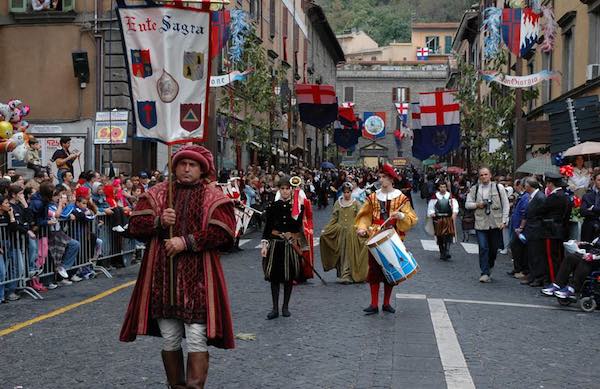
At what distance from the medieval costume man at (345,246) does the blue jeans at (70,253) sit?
12.4 feet

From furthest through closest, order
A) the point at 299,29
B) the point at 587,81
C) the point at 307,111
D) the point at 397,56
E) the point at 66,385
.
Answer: the point at 397,56 → the point at 299,29 → the point at 307,111 → the point at 587,81 → the point at 66,385

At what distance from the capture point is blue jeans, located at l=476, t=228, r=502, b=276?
1338 centimetres

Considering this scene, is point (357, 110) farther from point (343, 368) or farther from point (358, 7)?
point (343, 368)

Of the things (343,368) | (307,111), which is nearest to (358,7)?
(307,111)

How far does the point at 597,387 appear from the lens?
6.55 meters

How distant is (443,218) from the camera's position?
1742 cm

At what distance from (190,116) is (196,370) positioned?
5.51 ft

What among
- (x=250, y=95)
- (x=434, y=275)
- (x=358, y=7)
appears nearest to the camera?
(x=434, y=275)

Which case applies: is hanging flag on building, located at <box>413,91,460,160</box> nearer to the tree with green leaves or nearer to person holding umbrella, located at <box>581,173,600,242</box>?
the tree with green leaves

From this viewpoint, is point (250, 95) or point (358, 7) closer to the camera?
point (250, 95)

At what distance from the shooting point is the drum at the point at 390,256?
953cm

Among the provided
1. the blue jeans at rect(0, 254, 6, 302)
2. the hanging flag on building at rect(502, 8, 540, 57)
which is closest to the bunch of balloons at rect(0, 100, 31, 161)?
the blue jeans at rect(0, 254, 6, 302)

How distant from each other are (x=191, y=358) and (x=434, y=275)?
9.59 m

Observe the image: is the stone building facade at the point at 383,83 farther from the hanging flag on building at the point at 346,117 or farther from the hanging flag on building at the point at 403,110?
the hanging flag on building at the point at 346,117
